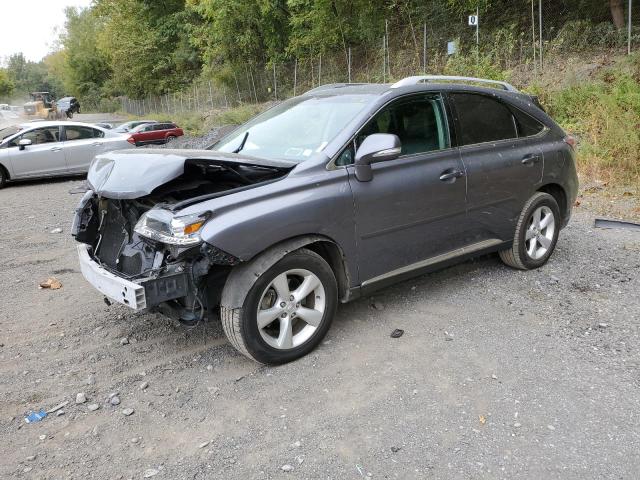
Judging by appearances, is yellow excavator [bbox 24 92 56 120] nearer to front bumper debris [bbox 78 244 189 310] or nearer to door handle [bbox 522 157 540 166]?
door handle [bbox 522 157 540 166]

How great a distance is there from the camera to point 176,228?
10.7 feet

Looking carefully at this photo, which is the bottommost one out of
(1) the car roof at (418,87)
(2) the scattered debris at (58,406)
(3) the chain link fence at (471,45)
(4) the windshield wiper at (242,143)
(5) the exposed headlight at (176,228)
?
(2) the scattered debris at (58,406)

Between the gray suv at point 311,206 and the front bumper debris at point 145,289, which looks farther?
the gray suv at point 311,206

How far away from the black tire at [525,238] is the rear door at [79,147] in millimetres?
10981

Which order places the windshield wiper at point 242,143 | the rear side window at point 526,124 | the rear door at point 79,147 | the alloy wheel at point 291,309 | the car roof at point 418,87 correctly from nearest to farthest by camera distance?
the alloy wheel at point 291,309 → the car roof at point 418,87 → the windshield wiper at point 242,143 → the rear side window at point 526,124 → the rear door at point 79,147

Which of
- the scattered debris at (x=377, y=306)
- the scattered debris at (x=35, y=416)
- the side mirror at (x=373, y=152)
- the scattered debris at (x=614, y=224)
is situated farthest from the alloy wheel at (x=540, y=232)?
the scattered debris at (x=35, y=416)

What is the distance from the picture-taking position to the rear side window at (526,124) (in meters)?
5.10

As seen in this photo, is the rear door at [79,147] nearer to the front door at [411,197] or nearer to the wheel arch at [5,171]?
the wheel arch at [5,171]

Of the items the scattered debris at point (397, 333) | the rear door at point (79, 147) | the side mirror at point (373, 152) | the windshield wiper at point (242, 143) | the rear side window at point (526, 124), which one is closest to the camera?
the side mirror at point (373, 152)

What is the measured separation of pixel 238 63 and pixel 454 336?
31091 mm

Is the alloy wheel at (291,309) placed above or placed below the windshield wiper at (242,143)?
below

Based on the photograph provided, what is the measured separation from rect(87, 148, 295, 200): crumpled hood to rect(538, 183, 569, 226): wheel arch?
292 cm

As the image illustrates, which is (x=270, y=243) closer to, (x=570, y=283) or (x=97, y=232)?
(x=97, y=232)

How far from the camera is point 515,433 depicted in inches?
116
